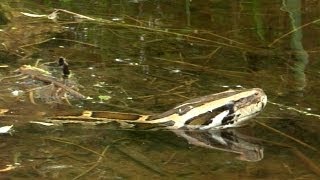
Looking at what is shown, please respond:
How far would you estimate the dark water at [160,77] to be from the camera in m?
3.64

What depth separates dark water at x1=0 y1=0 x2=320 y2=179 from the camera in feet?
11.9

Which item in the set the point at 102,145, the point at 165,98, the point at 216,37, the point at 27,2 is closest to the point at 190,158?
the point at 102,145

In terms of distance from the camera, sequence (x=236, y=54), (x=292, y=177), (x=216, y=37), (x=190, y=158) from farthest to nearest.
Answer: (x=216, y=37), (x=236, y=54), (x=190, y=158), (x=292, y=177)

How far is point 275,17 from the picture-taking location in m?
7.26

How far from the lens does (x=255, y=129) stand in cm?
418

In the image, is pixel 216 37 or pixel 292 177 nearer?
pixel 292 177

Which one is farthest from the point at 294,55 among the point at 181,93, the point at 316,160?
the point at 316,160

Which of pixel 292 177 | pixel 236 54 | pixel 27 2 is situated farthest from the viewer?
pixel 27 2

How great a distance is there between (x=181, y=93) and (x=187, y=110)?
0.57 m

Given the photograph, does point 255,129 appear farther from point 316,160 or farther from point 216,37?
point 216,37

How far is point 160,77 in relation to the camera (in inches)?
202

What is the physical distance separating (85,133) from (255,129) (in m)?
0.88

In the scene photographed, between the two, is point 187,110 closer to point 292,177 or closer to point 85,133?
point 85,133

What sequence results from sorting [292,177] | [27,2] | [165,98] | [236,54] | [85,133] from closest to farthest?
[292,177], [85,133], [165,98], [236,54], [27,2]
